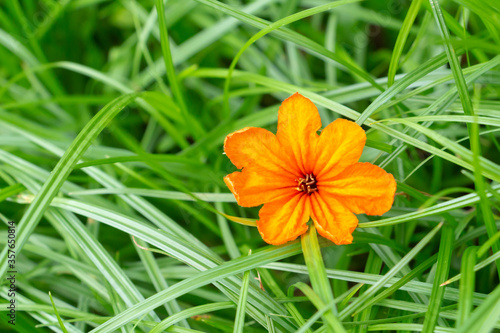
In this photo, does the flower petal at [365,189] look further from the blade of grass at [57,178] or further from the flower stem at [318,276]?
the blade of grass at [57,178]

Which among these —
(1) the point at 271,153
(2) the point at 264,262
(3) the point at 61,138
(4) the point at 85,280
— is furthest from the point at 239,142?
(3) the point at 61,138

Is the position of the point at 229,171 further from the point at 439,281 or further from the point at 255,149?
the point at 439,281

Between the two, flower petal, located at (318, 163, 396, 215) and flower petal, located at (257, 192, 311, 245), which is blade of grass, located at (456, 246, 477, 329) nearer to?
flower petal, located at (318, 163, 396, 215)

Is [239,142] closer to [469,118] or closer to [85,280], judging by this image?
[469,118]

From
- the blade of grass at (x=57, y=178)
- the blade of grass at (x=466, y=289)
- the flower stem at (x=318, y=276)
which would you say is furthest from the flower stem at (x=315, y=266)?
the blade of grass at (x=57, y=178)

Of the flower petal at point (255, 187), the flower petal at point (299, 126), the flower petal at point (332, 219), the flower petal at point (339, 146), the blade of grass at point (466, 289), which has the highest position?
the flower petal at point (299, 126)

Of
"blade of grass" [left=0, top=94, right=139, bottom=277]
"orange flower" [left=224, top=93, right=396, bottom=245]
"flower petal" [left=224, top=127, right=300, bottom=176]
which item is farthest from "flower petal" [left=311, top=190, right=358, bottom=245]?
"blade of grass" [left=0, top=94, right=139, bottom=277]

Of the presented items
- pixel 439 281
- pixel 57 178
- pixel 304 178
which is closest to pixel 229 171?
pixel 304 178
